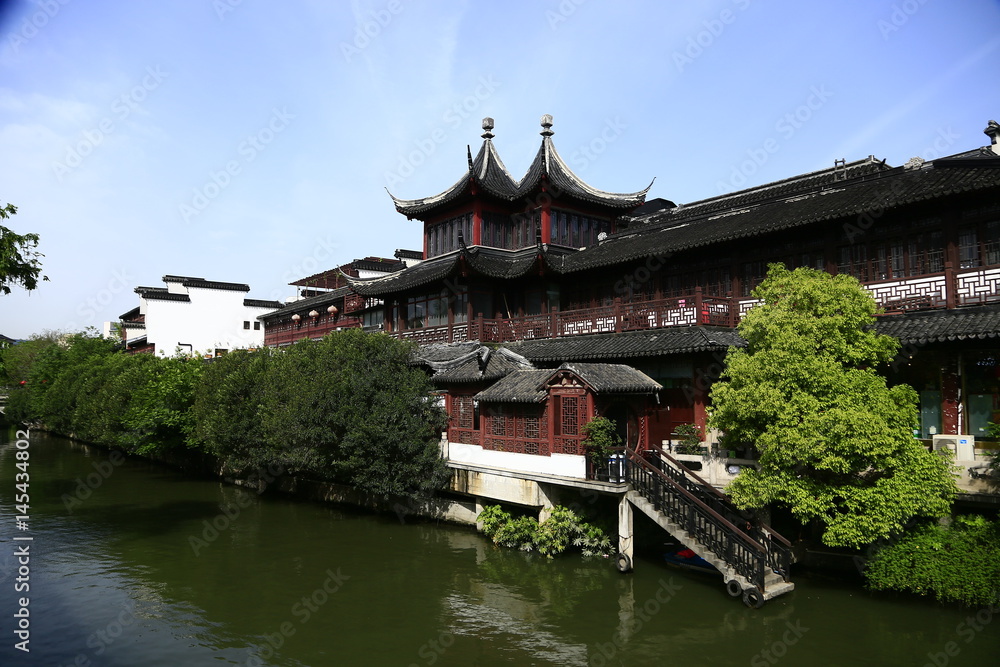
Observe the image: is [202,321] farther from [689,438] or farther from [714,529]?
[714,529]

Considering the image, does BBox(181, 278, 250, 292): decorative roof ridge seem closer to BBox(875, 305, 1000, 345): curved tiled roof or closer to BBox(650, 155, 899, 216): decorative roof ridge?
BBox(650, 155, 899, 216): decorative roof ridge

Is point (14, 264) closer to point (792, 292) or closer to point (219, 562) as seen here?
point (219, 562)

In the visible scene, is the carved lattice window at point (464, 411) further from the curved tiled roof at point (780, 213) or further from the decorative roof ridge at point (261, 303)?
the decorative roof ridge at point (261, 303)

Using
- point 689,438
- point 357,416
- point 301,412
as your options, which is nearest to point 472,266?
point 357,416

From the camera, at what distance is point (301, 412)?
21547 millimetres

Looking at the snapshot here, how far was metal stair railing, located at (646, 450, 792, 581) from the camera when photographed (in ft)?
47.7

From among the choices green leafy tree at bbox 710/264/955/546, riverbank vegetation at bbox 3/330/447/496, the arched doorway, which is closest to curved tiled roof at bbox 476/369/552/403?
the arched doorway

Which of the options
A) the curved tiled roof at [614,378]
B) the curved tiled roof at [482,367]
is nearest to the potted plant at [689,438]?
the curved tiled roof at [614,378]

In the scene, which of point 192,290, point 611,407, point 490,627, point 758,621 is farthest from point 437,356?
point 192,290

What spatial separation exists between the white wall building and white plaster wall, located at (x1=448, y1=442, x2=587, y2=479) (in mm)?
41113

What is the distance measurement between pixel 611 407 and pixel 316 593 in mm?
8893

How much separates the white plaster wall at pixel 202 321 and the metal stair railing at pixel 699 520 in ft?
158

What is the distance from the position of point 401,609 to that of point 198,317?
49.8 m

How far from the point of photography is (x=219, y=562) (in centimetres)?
1838
